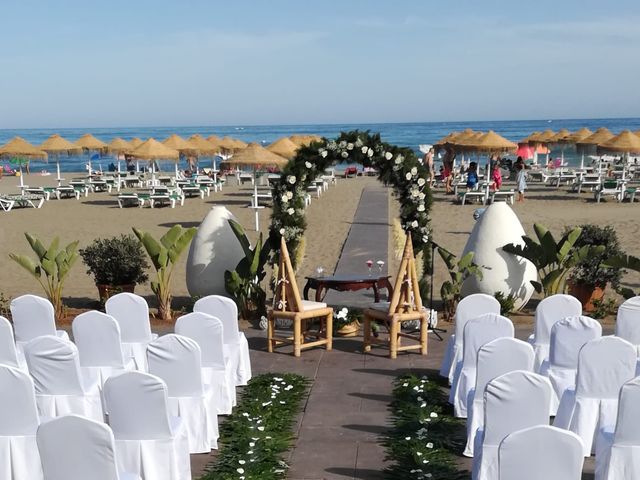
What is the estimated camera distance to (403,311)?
9602mm

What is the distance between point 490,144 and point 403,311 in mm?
19149

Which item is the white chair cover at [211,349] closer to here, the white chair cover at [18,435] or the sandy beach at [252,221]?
the white chair cover at [18,435]

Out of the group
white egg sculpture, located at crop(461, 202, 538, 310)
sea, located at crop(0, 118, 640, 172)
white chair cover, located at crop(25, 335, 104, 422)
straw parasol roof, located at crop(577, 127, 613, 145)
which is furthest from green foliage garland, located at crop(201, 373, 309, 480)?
sea, located at crop(0, 118, 640, 172)

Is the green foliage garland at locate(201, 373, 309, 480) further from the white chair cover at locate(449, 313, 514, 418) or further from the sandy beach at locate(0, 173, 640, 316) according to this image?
the sandy beach at locate(0, 173, 640, 316)

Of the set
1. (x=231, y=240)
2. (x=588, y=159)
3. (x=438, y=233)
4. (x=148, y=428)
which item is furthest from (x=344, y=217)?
(x=588, y=159)

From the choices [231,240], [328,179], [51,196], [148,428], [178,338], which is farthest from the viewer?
[328,179]

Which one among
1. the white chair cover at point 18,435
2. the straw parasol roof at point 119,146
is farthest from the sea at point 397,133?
the white chair cover at point 18,435

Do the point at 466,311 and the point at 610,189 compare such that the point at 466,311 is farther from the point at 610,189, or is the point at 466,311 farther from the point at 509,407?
the point at 610,189

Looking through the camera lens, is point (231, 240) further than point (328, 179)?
No

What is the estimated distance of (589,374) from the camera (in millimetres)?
6242

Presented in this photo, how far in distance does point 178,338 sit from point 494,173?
75.7 ft

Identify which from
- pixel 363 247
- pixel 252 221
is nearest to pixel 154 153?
pixel 252 221

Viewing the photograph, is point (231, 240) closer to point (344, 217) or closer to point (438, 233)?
point (438, 233)

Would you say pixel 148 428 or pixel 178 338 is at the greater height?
pixel 178 338
